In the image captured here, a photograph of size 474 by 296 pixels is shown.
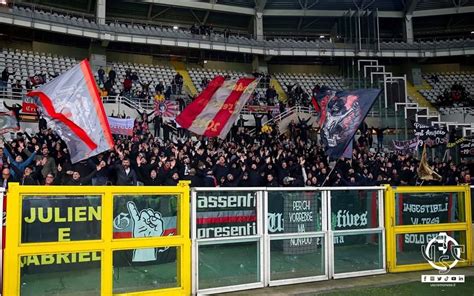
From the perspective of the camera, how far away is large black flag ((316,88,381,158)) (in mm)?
9961

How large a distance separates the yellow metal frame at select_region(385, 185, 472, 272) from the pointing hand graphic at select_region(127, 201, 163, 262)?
4105mm

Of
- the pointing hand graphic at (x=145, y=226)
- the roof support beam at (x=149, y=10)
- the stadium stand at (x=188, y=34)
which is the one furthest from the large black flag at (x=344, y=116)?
the roof support beam at (x=149, y=10)

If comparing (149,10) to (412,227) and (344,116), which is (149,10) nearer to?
(344,116)

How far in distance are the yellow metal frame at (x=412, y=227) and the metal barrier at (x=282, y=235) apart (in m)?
0.13

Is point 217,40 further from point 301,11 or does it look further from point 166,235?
point 166,235

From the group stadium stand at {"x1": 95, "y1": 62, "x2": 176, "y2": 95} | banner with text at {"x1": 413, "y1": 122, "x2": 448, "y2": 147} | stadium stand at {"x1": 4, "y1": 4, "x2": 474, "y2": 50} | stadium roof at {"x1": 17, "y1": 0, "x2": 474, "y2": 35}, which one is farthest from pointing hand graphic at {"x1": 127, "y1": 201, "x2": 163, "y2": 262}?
stadium roof at {"x1": 17, "y1": 0, "x2": 474, "y2": 35}

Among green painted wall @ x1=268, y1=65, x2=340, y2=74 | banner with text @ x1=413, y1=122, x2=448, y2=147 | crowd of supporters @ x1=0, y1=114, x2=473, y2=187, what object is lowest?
crowd of supporters @ x1=0, y1=114, x2=473, y2=187

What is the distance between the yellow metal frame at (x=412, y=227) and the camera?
309 inches

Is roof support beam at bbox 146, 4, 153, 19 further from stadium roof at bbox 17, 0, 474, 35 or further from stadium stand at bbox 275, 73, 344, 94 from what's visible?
stadium stand at bbox 275, 73, 344, 94

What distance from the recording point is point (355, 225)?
7.62 m

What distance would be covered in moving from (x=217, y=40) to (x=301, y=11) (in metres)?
7.22

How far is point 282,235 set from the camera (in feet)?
22.9

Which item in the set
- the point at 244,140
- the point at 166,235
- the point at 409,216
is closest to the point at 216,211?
the point at 166,235

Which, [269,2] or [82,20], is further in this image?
[269,2]
